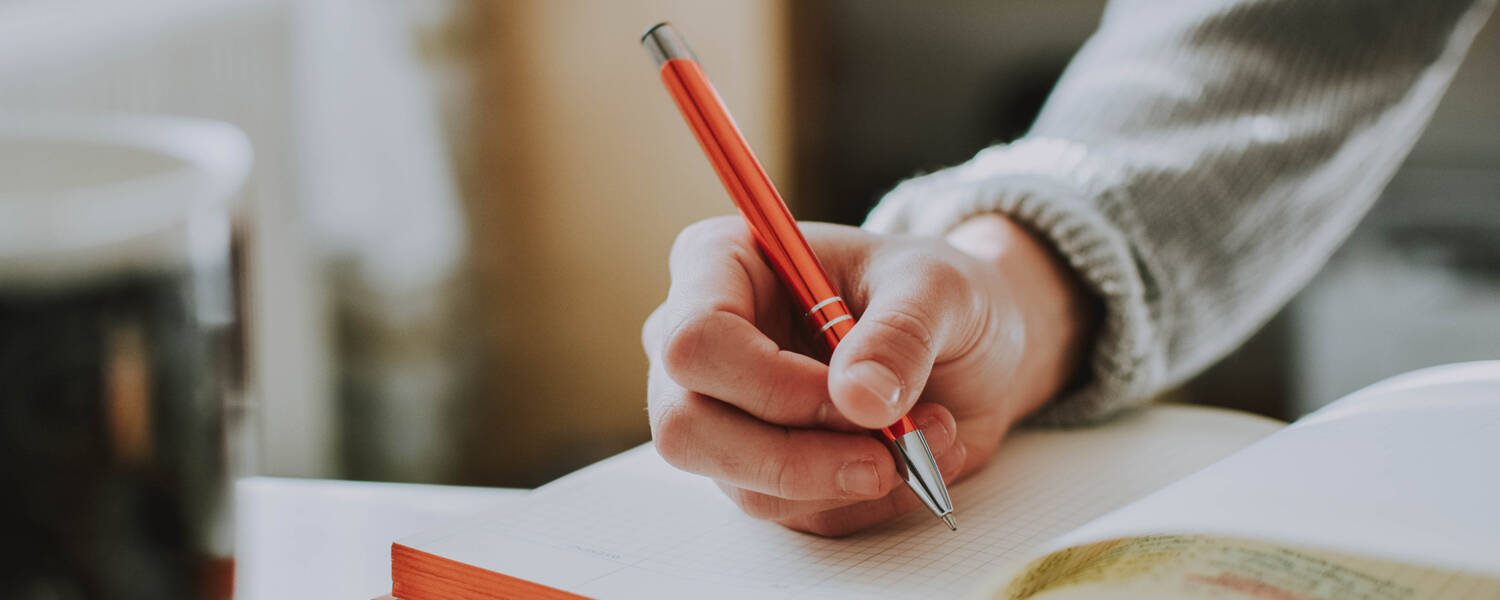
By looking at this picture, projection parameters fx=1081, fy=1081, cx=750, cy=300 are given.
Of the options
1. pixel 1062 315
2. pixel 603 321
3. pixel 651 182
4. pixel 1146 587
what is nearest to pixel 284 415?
pixel 603 321

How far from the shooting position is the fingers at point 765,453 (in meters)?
0.29

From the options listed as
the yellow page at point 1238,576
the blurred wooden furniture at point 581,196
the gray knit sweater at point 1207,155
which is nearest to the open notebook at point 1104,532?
the yellow page at point 1238,576

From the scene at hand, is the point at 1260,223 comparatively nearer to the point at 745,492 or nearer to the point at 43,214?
the point at 745,492

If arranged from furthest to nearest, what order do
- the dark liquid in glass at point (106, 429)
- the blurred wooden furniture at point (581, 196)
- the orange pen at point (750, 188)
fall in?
1. the blurred wooden furniture at point (581, 196)
2. the orange pen at point (750, 188)
3. the dark liquid in glass at point (106, 429)

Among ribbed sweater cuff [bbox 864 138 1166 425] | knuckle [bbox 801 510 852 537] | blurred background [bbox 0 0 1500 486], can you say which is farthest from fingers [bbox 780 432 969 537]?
blurred background [bbox 0 0 1500 486]

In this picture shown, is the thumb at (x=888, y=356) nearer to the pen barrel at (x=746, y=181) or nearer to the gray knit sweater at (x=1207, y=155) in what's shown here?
the pen barrel at (x=746, y=181)

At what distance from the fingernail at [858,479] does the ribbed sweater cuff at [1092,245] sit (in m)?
0.18

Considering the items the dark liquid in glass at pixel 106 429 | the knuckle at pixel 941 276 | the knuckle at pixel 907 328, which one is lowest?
the knuckle at pixel 907 328

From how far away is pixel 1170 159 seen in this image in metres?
0.50

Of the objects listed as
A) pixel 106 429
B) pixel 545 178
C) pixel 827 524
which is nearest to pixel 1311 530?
pixel 827 524

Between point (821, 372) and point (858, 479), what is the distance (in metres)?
0.03

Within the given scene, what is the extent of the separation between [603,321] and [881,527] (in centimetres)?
114

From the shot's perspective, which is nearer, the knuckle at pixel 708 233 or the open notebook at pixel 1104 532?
the open notebook at pixel 1104 532

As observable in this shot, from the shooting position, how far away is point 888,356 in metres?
0.28
